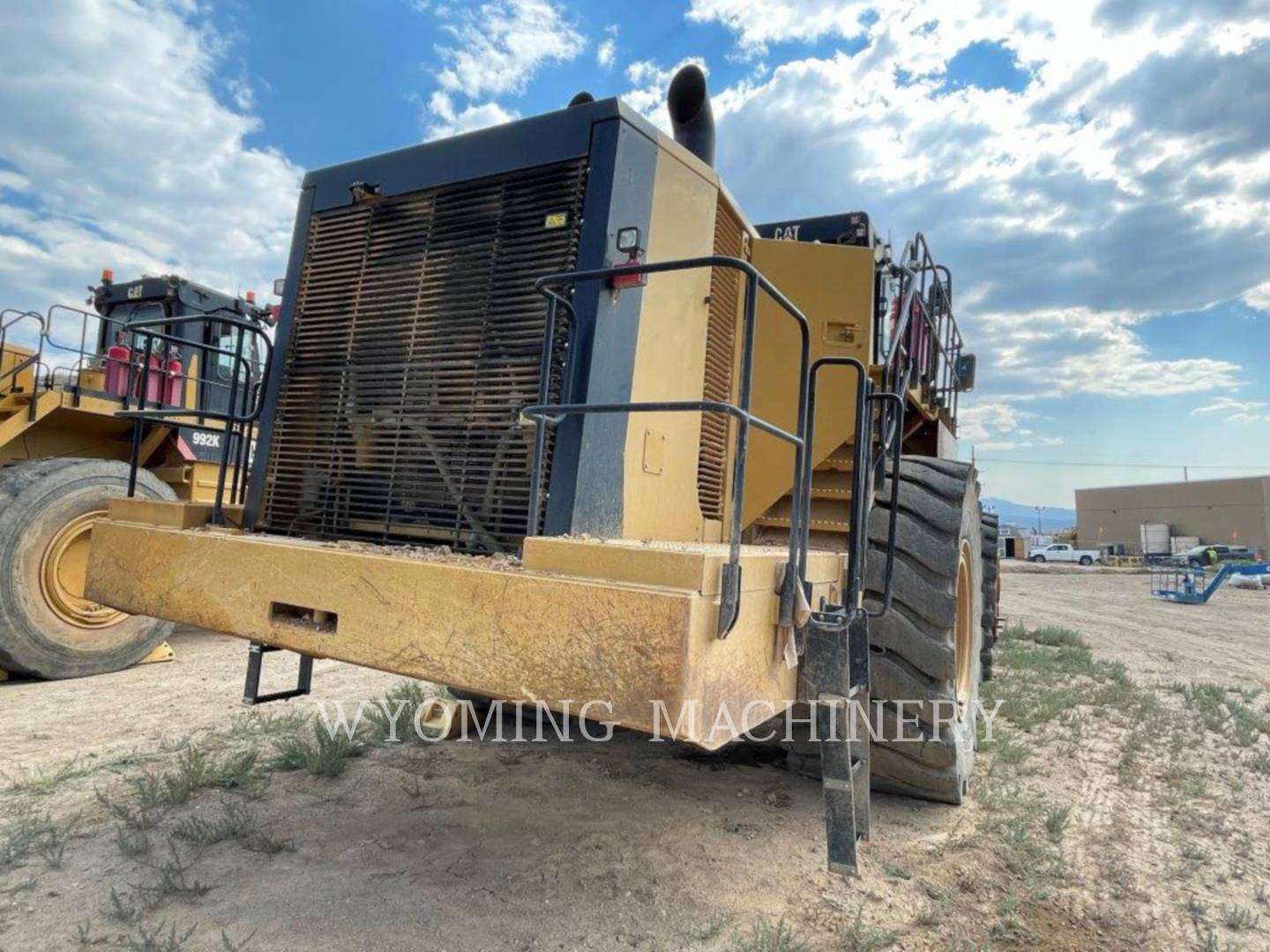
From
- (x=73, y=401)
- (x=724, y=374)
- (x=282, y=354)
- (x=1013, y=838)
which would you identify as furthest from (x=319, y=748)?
(x=73, y=401)

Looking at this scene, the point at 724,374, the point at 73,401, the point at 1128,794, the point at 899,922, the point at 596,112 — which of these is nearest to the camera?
the point at 899,922

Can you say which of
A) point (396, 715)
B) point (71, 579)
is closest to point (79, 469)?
point (71, 579)

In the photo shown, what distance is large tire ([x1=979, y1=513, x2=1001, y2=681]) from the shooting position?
5984mm

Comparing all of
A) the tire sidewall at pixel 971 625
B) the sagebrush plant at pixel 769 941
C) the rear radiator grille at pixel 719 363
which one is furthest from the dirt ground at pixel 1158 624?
the sagebrush plant at pixel 769 941

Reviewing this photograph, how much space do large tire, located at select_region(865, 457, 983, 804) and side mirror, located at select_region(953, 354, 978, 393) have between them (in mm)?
3095

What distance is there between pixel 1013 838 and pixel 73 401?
750 centimetres

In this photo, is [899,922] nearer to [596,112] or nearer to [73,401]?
[596,112]

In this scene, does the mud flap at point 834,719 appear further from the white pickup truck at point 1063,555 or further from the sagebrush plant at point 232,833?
the white pickup truck at point 1063,555

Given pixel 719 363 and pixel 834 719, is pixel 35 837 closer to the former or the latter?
pixel 834 719

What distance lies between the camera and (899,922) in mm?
2578

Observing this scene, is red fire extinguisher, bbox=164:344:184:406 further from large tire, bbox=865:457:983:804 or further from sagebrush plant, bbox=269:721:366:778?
large tire, bbox=865:457:983:804

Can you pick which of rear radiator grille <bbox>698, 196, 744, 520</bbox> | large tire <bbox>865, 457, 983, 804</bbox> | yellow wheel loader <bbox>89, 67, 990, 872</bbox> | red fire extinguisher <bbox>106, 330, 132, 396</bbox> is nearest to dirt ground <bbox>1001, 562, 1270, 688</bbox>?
large tire <bbox>865, 457, 983, 804</bbox>

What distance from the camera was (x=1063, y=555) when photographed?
3934cm

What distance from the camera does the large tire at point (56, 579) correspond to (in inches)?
215
